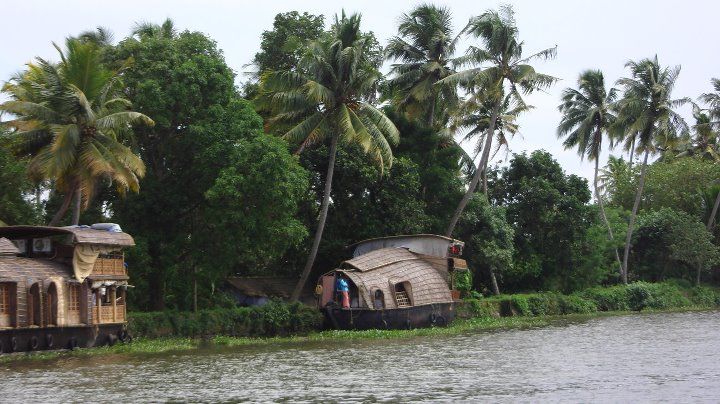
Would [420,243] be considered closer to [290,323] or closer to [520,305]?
[290,323]

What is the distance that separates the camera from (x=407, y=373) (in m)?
17.6

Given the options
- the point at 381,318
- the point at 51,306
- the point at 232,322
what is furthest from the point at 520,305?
the point at 51,306

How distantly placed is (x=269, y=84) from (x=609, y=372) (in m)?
16.5

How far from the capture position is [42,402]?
47.3 ft

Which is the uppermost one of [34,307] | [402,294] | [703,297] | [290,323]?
[34,307]

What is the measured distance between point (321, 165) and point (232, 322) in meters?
8.34

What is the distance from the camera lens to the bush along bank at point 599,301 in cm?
3464

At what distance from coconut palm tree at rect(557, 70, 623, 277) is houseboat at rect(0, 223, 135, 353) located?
1072 inches

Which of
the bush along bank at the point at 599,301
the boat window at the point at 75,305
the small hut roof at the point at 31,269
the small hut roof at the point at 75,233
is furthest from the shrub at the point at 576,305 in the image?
the small hut roof at the point at 31,269

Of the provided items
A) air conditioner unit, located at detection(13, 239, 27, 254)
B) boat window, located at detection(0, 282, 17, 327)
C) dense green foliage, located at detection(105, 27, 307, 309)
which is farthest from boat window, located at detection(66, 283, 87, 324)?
dense green foliage, located at detection(105, 27, 307, 309)

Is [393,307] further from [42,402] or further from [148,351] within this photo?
[42,402]

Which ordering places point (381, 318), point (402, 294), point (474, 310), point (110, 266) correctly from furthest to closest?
point (474, 310) < point (402, 294) < point (381, 318) < point (110, 266)

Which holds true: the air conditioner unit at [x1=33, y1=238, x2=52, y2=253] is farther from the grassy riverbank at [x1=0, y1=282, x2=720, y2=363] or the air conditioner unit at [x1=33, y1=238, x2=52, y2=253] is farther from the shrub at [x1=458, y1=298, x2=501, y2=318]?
the shrub at [x1=458, y1=298, x2=501, y2=318]

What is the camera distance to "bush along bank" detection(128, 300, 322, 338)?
25350 millimetres
